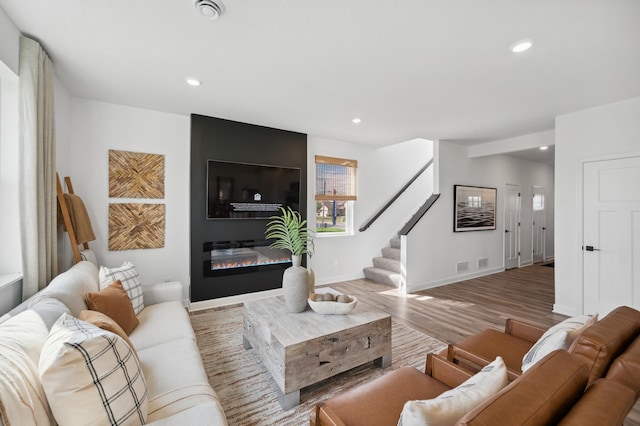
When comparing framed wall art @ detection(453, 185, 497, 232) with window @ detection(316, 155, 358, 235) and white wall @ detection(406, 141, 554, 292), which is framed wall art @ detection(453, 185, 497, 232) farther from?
window @ detection(316, 155, 358, 235)

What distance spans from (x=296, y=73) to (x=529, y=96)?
8.37 ft

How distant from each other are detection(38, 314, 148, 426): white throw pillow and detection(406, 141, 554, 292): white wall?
4.09m

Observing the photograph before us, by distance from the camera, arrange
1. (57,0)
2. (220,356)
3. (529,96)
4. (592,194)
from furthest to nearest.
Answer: (592,194)
(529,96)
(220,356)
(57,0)

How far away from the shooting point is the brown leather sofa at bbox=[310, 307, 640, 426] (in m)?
0.76

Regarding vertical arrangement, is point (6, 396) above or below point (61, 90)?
below

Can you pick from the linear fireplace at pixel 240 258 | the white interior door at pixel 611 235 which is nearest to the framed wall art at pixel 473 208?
the white interior door at pixel 611 235

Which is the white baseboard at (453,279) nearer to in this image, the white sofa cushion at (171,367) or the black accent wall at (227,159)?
the black accent wall at (227,159)

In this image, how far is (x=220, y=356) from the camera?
2484mm

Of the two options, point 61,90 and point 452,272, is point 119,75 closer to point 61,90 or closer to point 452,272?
point 61,90

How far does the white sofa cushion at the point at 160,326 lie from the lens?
1.90 m

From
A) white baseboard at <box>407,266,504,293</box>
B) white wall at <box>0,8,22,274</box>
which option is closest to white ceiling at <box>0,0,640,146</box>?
white wall at <box>0,8,22,274</box>

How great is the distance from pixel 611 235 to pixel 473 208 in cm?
223

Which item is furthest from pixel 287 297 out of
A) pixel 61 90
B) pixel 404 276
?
pixel 61 90

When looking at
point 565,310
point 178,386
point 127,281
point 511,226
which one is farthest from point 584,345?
point 511,226
